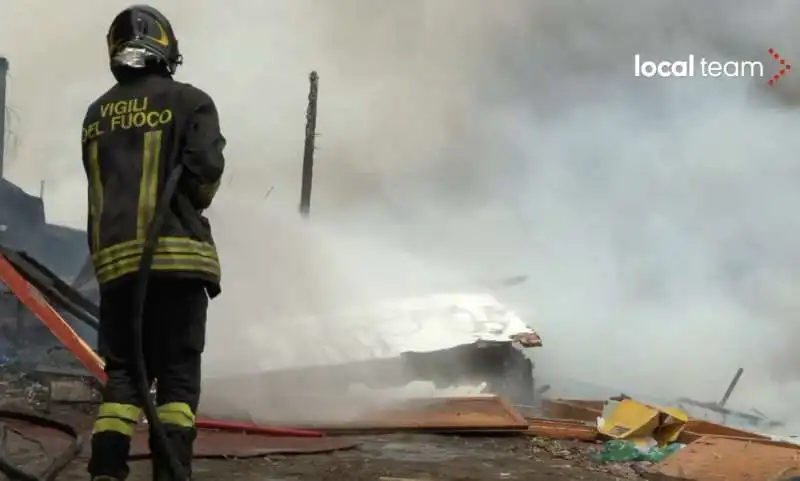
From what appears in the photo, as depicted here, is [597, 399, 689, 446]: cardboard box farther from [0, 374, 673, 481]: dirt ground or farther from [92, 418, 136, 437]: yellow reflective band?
[92, 418, 136, 437]: yellow reflective band

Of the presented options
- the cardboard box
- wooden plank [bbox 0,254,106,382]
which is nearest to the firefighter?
wooden plank [bbox 0,254,106,382]

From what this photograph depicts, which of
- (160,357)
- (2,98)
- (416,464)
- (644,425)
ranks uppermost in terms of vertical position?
(2,98)

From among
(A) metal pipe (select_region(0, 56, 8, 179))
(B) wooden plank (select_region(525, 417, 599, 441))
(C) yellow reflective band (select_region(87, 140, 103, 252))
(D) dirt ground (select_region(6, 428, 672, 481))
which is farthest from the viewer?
(A) metal pipe (select_region(0, 56, 8, 179))

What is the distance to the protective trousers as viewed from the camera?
2.44 metres

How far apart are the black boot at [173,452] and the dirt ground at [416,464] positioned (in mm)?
806

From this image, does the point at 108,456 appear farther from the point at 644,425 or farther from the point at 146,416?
the point at 644,425

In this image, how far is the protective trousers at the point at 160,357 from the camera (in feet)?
8.01

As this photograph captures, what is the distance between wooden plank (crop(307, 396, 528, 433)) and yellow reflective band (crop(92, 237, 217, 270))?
7.96 feet

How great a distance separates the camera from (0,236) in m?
9.12

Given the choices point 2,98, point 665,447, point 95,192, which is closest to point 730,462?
point 665,447

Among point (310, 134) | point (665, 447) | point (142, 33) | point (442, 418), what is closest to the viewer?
point (142, 33)

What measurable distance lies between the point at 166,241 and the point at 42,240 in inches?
335

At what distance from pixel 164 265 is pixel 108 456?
0.57m

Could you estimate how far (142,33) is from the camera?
258 cm
